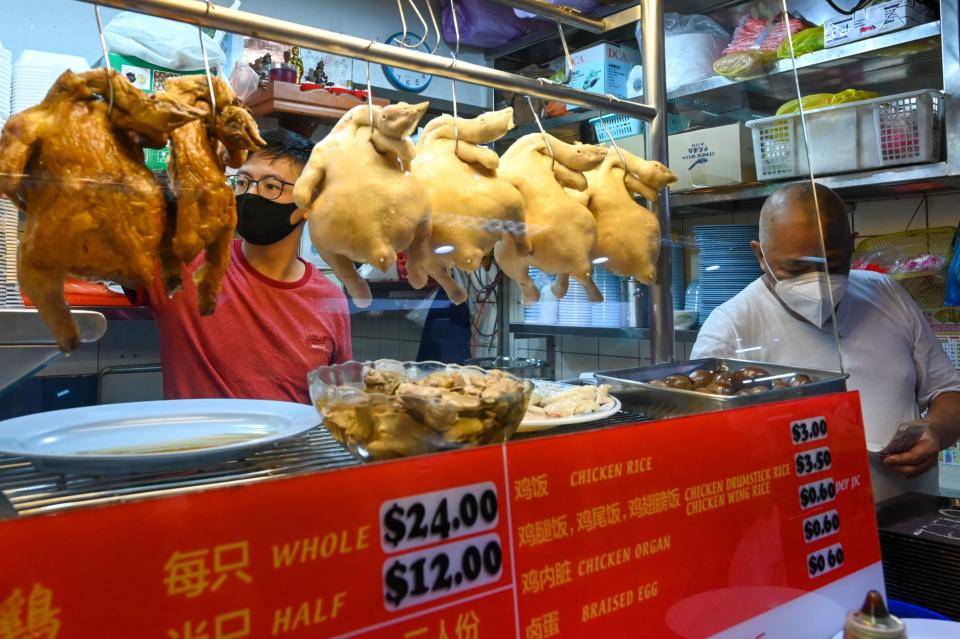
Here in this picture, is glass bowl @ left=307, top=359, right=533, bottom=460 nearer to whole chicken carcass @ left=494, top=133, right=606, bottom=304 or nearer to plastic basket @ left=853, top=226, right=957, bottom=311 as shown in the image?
whole chicken carcass @ left=494, top=133, right=606, bottom=304

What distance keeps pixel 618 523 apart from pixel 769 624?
317mm

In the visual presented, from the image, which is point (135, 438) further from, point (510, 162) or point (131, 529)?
point (510, 162)

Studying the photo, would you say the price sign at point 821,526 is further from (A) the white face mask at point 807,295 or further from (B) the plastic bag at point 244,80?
(B) the plastic bag at point 244,80

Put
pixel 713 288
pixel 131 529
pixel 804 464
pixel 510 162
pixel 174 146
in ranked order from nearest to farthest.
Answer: pixel 131 529 → pixel 174 146 → pixel 804 464 → pixel 510 162 → pixel 713 288

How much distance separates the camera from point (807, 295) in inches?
56.6

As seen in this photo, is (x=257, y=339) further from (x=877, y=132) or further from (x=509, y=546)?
(x=877, y=132)

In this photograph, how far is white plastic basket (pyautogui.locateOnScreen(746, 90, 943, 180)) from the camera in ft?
8.45

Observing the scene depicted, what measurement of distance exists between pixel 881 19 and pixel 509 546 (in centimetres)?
282

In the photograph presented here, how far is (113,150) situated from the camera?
75cm

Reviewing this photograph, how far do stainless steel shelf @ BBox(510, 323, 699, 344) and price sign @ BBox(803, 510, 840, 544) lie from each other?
0.50 meters

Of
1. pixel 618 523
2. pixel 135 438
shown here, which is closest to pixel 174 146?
pixel 135 438

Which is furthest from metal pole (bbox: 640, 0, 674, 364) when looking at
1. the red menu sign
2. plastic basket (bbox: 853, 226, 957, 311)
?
plastic basket (bbox: 853, 226, 957, 311)

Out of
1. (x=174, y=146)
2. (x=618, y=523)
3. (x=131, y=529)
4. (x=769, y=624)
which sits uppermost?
(x=174, y=146)

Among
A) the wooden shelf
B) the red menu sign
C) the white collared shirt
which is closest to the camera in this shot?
the red menu sign
